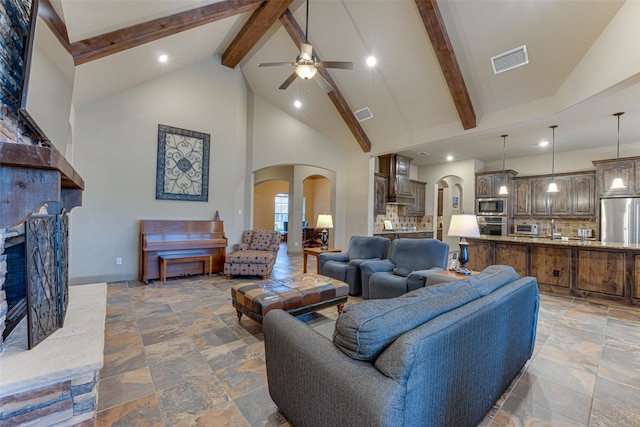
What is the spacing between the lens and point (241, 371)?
2.19 meters

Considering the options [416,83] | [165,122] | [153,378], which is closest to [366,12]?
[416,83]

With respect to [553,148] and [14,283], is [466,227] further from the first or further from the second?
[553,148]

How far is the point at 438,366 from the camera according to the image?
120 cm

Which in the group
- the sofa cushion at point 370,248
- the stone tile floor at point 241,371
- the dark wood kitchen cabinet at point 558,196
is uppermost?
the dark wood kitchen cabinet at point 558,196

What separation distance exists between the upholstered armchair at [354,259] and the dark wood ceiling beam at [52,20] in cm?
385

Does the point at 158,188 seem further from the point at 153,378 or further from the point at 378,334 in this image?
the point at 378,334

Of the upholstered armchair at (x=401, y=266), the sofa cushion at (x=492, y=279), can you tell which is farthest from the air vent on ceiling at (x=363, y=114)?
the sofa cushion at (x=492, y=279)

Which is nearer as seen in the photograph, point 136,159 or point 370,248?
point 370,248

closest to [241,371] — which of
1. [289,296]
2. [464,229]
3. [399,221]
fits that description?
[289,296]

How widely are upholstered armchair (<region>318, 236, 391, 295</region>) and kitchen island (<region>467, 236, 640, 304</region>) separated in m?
2.28

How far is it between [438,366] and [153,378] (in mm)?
2054

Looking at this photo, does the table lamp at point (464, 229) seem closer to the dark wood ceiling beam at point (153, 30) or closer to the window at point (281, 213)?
the dark wood ceiling beam at point (153, 30)

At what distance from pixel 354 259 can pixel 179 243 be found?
10.1ft

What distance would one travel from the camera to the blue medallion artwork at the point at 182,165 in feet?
16.6
